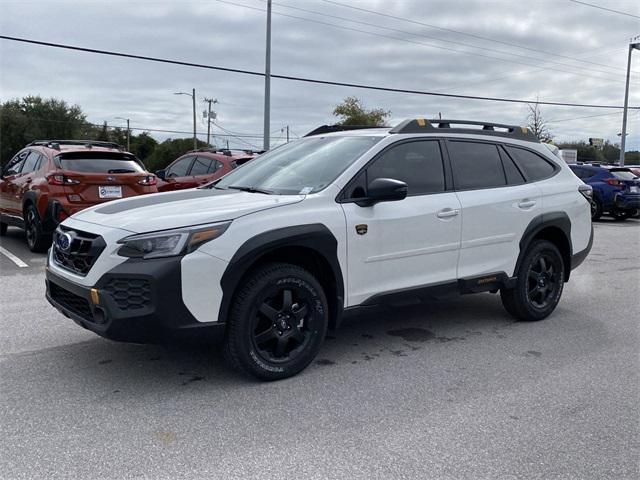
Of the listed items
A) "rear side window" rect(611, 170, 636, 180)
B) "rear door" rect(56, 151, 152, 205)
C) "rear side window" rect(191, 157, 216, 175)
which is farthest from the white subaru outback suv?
"rear side window" rect(611, 170, 636, 180)

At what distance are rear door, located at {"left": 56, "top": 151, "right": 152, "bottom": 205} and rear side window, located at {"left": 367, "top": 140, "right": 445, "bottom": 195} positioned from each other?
5434mm

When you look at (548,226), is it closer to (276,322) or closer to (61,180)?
(276,322)

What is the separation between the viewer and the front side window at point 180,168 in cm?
1203

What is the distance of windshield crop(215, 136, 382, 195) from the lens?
14.4 ft

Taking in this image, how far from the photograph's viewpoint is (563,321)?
5.71m

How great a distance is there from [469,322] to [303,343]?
2.18 meters

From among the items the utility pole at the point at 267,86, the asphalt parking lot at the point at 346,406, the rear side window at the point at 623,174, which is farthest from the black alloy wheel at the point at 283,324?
the utility pole at the point at 267,86

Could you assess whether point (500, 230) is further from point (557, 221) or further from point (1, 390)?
point (1, 390)

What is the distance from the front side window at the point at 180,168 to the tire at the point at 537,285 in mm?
8041

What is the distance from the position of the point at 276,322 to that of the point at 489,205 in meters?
2.22

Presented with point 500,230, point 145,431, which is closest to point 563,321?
point 500,230

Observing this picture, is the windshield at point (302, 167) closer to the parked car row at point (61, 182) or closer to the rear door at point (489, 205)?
the rear door at point (489, 205)

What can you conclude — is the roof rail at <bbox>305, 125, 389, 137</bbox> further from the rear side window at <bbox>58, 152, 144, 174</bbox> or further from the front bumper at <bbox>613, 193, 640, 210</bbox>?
the front bumper at <bbox>613, 193, 640, 210</bbox>

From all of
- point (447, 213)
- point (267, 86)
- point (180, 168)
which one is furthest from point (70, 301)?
point (267, 86)
